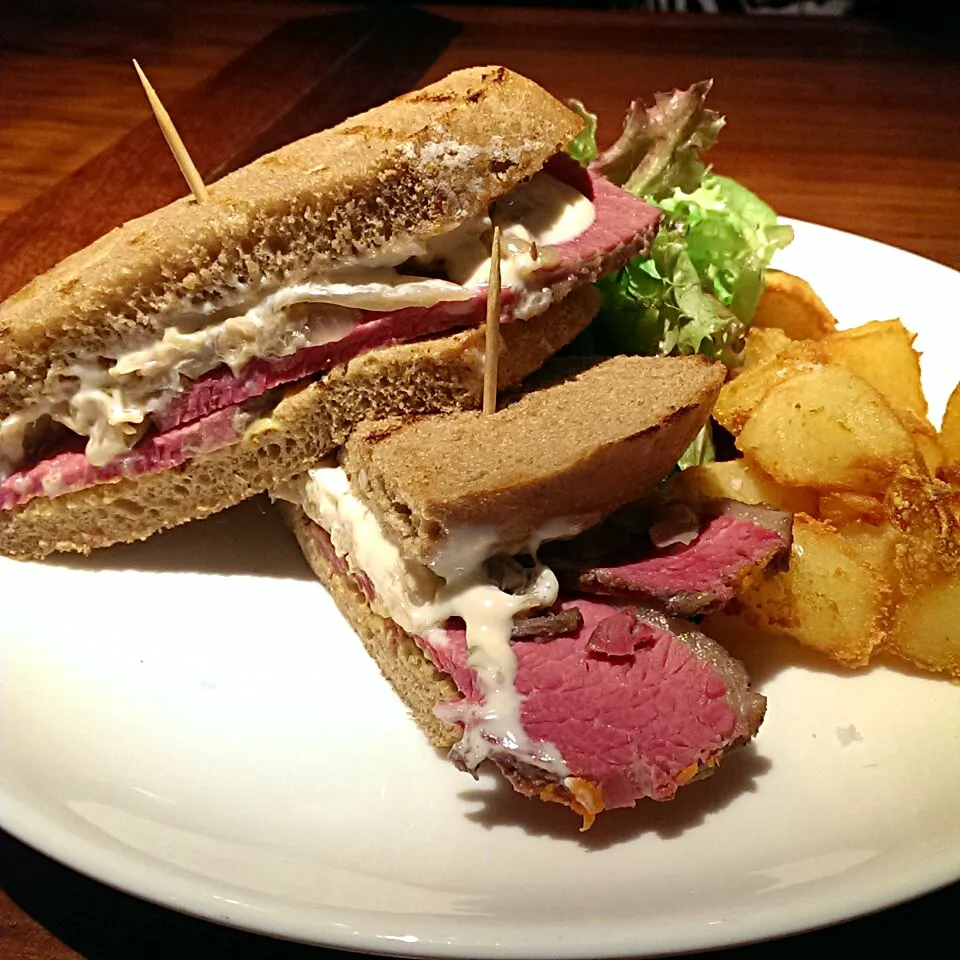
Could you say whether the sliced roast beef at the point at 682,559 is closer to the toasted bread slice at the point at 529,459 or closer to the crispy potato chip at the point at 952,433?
the toasted bread slice at the point at 529,459

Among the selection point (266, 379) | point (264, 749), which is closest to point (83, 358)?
point (266, 379)

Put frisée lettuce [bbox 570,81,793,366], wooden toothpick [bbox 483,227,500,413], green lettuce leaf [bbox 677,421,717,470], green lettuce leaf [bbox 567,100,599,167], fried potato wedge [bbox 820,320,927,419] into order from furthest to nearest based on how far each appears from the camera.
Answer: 1. green lettuce leaf [bbox 567,100,599,167]
2. frisée lettuce [bbox 570,81,793,366]
3. green lettuce leaf [bbox 677,421,717,470]
4. fried potato wedge [bbox 820,320,927,419]
5. wooden toothpick [bbox 483,227,500,413]

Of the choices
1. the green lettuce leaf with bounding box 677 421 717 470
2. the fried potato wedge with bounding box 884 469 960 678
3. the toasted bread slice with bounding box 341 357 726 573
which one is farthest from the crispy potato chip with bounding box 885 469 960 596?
the green lettuce leaf with bounding box 677 421 717 470

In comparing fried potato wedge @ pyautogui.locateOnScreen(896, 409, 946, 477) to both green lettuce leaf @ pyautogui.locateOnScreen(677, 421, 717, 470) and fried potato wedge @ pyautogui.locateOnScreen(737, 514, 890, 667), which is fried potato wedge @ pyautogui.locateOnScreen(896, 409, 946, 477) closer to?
fried potato wedge @ pyautogui.locateOnScreen(737, 514, 890, 667)

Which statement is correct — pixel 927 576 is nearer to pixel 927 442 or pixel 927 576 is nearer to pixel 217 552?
pixel 927 442

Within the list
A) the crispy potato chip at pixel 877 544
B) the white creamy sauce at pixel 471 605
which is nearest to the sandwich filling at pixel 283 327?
the white creamy sauce at pixel 471 605

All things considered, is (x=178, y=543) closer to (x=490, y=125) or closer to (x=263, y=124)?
(x=490, y=125)
